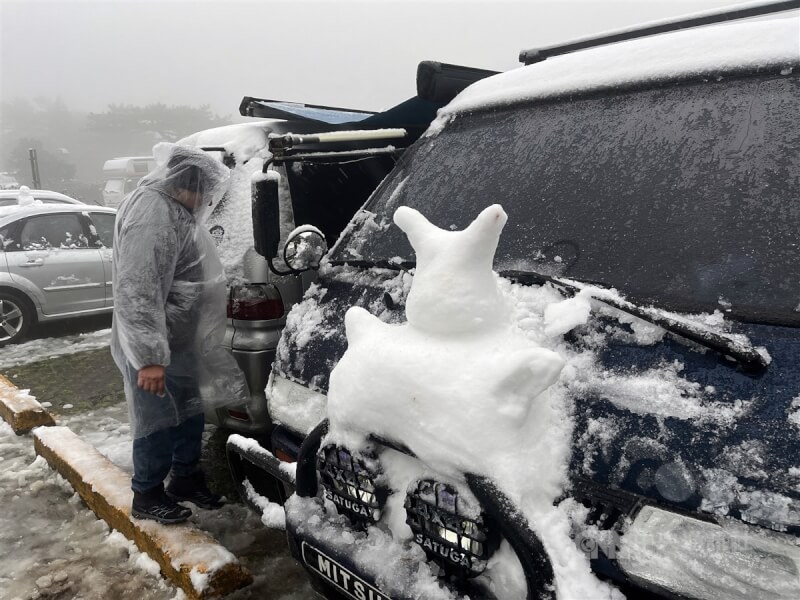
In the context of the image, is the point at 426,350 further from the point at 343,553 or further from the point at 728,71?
the point at 728,71

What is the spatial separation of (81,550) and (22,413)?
71.1 inches

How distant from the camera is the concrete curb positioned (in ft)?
14.0

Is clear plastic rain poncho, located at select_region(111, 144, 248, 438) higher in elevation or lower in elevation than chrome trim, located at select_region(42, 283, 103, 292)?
higher

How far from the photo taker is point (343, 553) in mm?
1689

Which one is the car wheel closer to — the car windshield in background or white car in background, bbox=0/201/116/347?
white car in background, bbox=0/201/116/347

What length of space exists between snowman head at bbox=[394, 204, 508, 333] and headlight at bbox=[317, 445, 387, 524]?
414 millimetres

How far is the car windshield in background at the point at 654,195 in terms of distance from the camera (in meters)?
1.60

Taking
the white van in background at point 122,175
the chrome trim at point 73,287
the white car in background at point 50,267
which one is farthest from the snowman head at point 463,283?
the white van in background at point 122,175

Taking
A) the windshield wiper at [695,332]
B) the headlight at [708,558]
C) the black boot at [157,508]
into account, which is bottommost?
the black boot at [157,508]

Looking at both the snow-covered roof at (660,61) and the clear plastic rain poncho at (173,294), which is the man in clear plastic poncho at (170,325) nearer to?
the clear plastic rain poncho at (173,294)

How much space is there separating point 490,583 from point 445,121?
2.12 m

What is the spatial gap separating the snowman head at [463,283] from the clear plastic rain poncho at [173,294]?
158 centimetres

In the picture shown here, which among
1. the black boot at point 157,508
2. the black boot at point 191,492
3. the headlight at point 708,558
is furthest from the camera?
the black boot at point 191,492

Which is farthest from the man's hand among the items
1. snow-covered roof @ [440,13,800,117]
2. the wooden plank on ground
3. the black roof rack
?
the black roof rack
